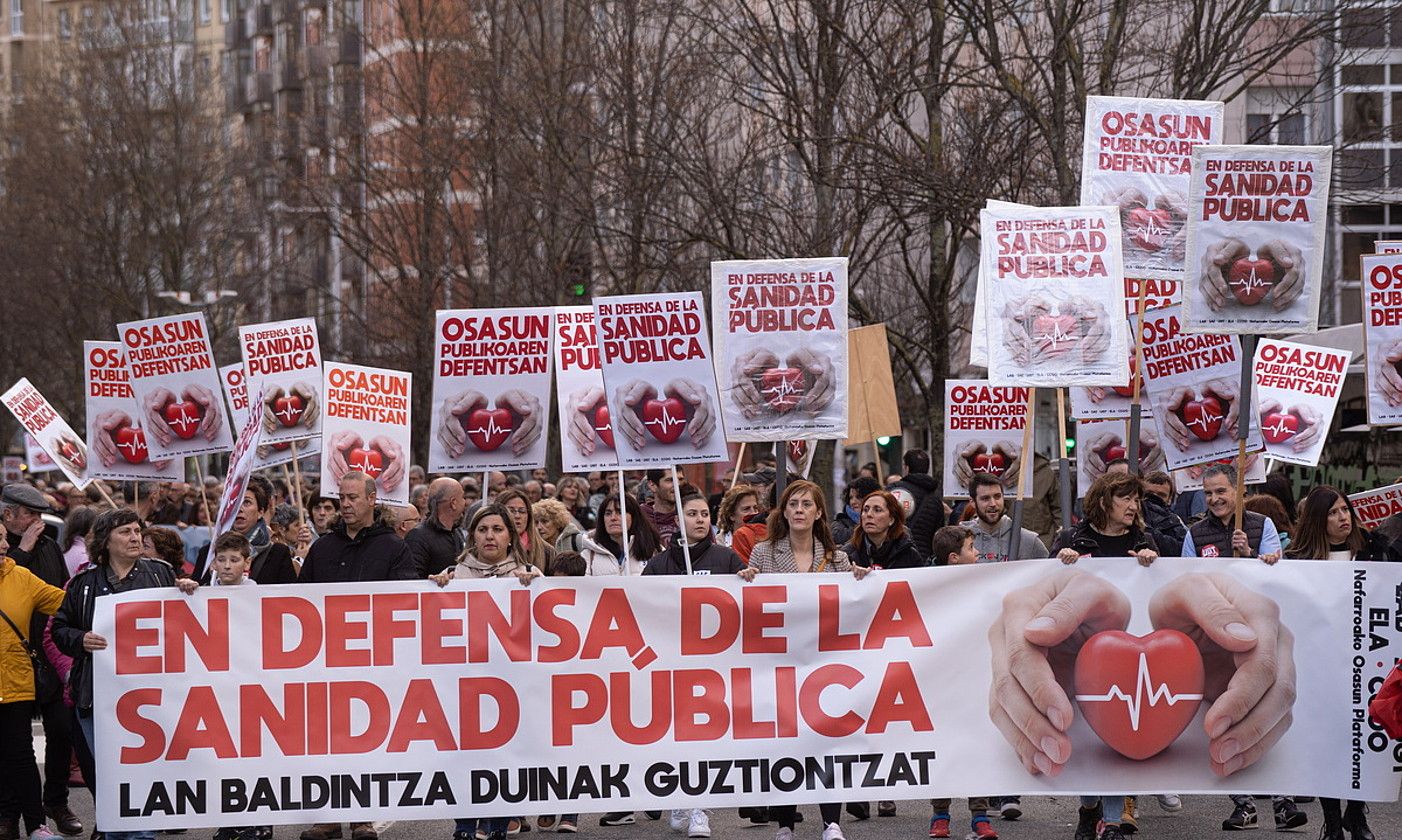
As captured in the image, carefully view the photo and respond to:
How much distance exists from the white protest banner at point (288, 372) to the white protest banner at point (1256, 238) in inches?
304

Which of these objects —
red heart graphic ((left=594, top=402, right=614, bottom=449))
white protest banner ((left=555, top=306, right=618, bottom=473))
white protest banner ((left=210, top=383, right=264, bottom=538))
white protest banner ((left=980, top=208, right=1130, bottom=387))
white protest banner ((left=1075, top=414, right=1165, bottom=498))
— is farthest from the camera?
white protest banner ((left=1075, top=414, right=1165, bottom=498))

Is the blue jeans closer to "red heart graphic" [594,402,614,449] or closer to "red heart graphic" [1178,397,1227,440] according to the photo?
"red heart graphic" [594,402,614,449]

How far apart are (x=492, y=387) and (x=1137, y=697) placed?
18.4ft

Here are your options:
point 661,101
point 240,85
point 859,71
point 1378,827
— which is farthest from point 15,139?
point 1378,827

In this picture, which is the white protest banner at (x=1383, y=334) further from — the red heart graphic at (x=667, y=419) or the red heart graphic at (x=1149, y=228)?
the red heart graphic at (x=667, y=419)

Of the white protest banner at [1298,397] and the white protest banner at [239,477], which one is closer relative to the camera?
the white protest banner at [239,477]

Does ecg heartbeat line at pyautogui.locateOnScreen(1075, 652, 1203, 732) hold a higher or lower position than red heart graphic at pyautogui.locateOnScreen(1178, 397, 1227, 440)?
lower

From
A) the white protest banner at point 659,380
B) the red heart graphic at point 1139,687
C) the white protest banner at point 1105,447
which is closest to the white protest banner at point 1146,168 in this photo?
the white protest banner at point 659,380

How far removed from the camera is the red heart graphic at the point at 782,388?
12.2 m

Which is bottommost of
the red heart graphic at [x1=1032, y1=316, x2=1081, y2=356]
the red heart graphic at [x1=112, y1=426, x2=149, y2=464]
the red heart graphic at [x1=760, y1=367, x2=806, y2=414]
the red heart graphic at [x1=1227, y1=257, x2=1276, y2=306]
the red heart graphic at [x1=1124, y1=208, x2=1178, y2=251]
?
the red heart graphic at [x1=112, y1=426, x2=149, y2=464]

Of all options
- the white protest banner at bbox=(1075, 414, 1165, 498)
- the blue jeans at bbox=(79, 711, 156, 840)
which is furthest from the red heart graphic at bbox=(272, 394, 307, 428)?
the blue jeans at bbox=(79, 711, 156, 840)

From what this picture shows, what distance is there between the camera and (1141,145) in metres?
13.9

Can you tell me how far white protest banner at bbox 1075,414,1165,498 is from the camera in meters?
16.9

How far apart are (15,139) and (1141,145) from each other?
48500mm
